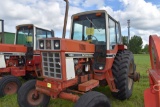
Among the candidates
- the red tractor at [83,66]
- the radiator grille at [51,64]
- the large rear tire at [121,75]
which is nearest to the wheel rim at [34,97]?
the red tractor at [83,66]

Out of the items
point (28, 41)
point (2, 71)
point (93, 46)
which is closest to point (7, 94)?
point (2, 71)

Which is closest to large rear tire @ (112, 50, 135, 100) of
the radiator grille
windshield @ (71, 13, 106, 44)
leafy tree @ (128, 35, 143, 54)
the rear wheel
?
windshield @ (71, 13, 106, 44)

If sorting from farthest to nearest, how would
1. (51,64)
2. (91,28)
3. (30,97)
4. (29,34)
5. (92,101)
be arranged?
(29,34) < (91,28) < (30,97) < (51,64) < (92,101)

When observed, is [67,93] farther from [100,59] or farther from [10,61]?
[10,61]

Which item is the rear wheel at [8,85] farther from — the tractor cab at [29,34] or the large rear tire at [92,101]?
the large rear tire at [92,101]

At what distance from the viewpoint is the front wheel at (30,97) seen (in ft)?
14.3

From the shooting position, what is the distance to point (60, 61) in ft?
12.8

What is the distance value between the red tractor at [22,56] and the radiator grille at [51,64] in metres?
2.29

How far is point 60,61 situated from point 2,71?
3.71 meters

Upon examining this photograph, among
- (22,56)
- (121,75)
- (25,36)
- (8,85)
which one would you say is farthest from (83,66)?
(25,36)

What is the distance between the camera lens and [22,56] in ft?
24.9

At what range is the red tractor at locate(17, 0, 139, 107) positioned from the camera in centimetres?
390

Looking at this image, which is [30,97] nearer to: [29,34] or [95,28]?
[95,28]

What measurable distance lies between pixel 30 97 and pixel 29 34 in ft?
13.0
